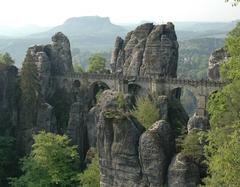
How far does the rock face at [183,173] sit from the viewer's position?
103ft

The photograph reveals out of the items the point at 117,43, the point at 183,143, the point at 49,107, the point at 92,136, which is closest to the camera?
the point at 183,143

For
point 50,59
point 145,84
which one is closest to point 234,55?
point 145,84

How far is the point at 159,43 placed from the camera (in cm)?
6550

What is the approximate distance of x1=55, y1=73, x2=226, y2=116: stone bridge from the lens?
2397 inches

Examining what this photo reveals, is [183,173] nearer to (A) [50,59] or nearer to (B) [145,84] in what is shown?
(B) [145,84]

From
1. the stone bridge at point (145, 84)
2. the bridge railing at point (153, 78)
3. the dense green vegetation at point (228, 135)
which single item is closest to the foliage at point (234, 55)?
the dense green vegetation at point (228, 135)

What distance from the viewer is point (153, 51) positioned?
65812mm

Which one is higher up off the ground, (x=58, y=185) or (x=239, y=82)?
(x=239, y=82)

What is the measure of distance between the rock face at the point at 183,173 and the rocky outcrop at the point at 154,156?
0.61 m

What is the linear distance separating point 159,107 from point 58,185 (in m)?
14.1

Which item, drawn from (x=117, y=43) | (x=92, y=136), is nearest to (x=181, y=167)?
(x=92, y=136)

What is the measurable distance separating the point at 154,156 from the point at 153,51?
3486cm

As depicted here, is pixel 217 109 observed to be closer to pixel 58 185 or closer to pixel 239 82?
pixel 239 82

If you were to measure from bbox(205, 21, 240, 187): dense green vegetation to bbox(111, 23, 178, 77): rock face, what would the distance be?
30.1m
